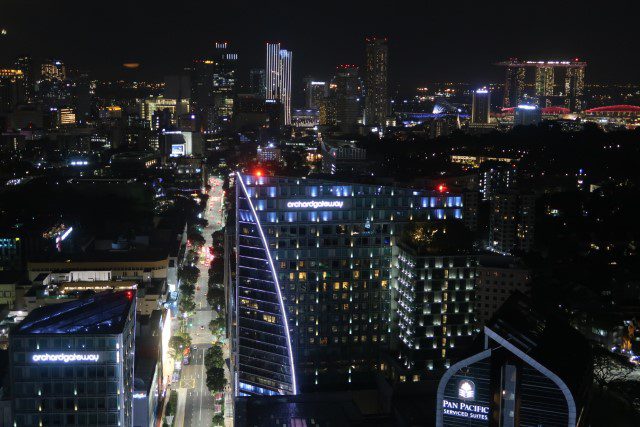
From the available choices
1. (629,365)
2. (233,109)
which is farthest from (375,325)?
(233,109)

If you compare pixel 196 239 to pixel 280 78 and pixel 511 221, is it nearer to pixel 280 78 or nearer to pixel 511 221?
pixel 511 221

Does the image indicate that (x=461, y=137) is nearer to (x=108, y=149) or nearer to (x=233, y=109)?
(x=108, y=149)

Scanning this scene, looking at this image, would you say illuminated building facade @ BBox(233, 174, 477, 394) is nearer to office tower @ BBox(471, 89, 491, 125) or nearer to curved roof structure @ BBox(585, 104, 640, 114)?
curved roof structure @ BBox(585, 104, 640, 114)

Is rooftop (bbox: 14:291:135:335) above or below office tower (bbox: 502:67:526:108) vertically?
below

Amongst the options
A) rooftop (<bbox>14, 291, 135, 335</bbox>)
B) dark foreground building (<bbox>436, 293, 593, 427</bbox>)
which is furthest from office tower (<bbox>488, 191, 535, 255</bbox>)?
dark foreground building (<bbox>436, 293, 593, 427</bbox>)

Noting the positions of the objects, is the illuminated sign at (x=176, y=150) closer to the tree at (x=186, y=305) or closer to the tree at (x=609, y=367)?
the tree at (x=186, y=305)

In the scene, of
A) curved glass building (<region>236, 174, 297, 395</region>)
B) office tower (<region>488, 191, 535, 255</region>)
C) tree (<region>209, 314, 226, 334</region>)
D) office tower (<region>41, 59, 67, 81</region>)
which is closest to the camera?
curved glass building (<region>236, 174, 297, 395</region>)

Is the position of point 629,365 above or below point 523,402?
below
